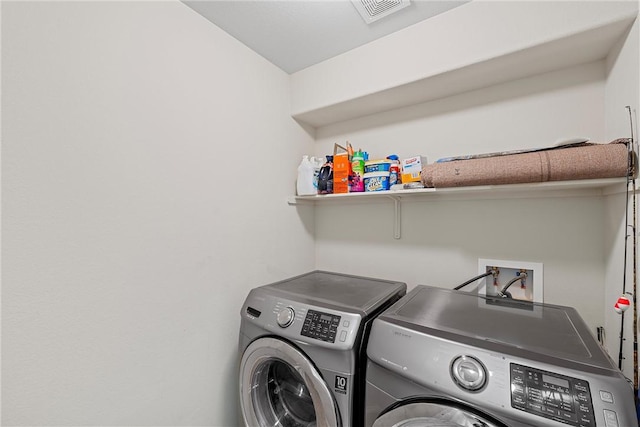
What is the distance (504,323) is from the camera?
0.98 m

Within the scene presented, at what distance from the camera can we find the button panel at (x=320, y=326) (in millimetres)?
1015

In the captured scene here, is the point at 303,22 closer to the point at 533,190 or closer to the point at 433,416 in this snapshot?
the point at 533,190

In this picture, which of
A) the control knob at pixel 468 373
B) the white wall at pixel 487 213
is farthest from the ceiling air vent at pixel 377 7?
the control knob at pixel 468 373

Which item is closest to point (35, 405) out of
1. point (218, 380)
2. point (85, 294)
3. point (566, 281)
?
point (85, 294)

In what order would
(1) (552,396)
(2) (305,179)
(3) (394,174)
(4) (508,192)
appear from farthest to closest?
(2) (305,179) < (3) (394,174) < (4) (508,192) < (1) (552,396)

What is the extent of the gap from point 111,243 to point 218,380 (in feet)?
3.01

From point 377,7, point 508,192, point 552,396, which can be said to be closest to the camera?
point 552,396

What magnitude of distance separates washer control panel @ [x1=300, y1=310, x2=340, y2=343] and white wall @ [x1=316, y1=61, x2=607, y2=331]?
2.74ft

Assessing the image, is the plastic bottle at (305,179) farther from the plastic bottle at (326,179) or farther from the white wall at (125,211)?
the white wall at (125,211)

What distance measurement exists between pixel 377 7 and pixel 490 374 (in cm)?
161

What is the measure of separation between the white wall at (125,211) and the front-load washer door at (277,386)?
0.78ft

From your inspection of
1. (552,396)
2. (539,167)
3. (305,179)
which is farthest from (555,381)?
(305,179)

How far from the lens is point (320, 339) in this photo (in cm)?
102

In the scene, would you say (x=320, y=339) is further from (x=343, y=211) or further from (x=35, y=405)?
(x=343, y=211)
